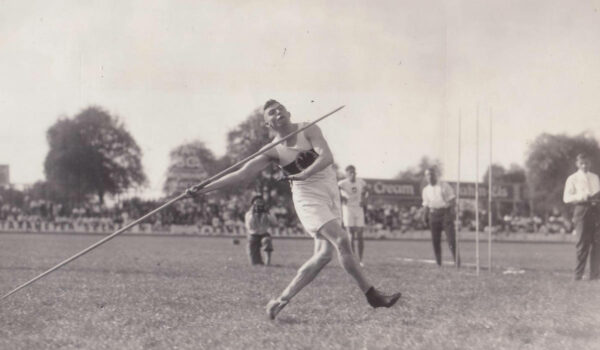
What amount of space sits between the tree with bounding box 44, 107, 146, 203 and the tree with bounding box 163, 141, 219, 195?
5.08m

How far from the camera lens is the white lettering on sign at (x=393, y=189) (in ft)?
200

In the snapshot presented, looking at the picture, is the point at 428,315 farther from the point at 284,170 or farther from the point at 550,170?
the point at 550,170

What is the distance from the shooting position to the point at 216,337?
204 inches

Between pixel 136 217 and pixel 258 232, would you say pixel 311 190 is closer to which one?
pixel 258 232

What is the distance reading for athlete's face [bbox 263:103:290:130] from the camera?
615cm

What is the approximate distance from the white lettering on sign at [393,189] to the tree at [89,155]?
2440 centimetres

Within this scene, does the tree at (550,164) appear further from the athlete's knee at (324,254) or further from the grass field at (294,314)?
the athlete's knee at (324,254)

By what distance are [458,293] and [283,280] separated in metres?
2.94

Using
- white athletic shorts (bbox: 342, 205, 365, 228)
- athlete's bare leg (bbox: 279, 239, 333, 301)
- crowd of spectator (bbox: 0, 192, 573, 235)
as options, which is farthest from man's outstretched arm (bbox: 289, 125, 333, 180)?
crowd of spectator (bbox: 0, 192, 573, 235)

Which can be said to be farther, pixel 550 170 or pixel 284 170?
pixel 550 170

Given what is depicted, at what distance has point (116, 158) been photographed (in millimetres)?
66000

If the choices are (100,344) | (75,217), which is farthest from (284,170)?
(75,217)

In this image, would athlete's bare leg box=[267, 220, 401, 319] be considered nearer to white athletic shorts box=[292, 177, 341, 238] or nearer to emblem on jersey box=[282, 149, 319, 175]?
white athletic shorts box=[292, 177, 341, 238]

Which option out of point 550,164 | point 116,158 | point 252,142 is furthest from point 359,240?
point 550,164
